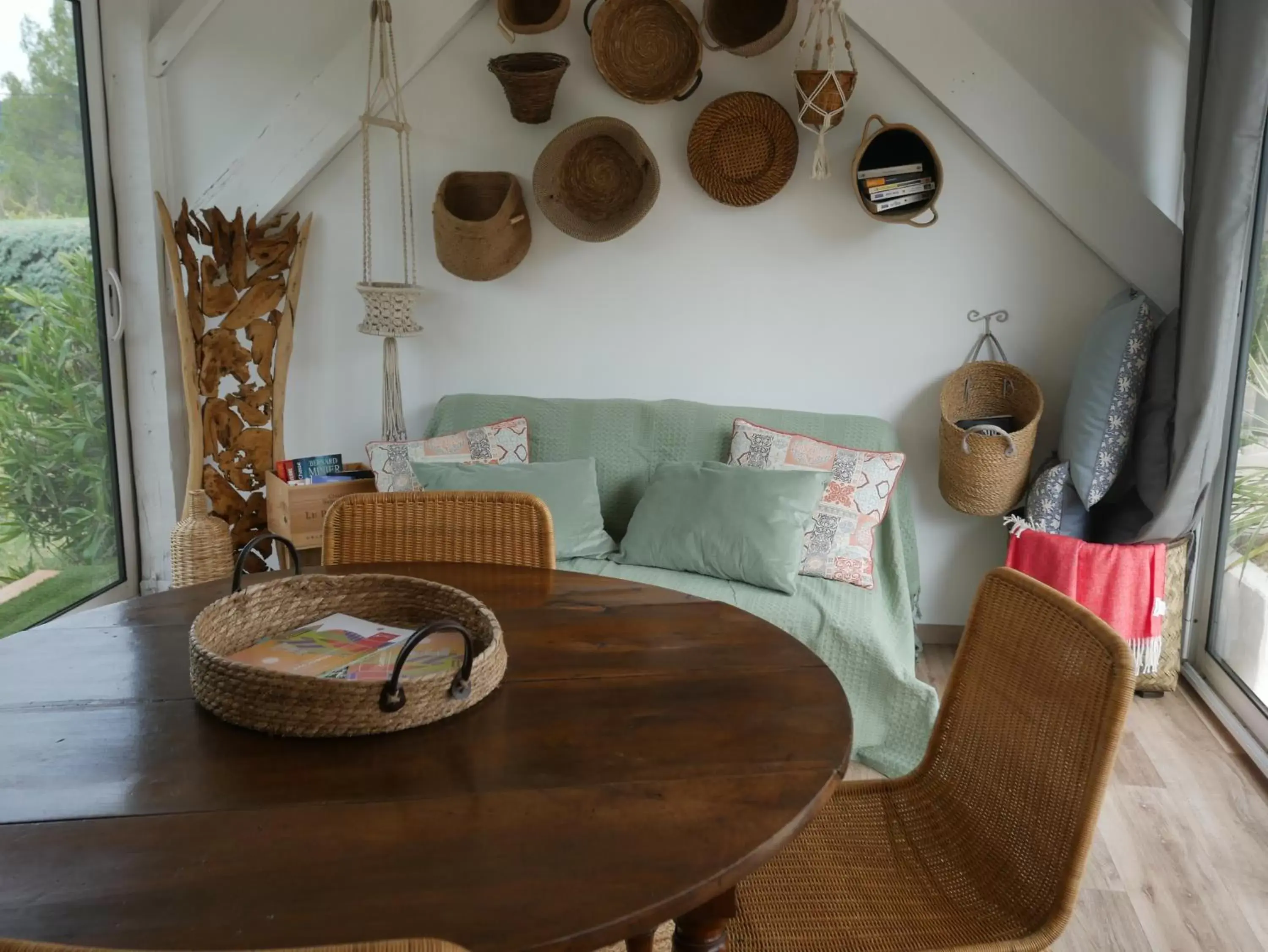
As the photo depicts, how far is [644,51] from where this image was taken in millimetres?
Answer: 3059

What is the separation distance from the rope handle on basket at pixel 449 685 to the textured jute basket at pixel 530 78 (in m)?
2.26

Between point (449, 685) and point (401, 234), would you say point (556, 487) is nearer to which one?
point (401, 234)

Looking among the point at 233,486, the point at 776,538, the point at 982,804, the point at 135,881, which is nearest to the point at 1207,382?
the point at 776,538

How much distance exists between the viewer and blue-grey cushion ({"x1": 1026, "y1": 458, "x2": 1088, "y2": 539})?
300 centimetres

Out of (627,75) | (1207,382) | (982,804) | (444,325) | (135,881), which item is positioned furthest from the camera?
(444,325)

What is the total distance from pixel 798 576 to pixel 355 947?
Answer: 2.21 metres

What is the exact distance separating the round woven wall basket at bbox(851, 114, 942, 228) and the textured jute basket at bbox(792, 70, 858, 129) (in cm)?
14

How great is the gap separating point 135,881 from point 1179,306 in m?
2.87

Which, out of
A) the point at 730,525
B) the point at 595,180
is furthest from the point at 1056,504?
the point at 595,180

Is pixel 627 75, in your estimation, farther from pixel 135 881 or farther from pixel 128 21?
pixel 135 881

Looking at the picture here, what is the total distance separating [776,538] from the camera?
2.73m

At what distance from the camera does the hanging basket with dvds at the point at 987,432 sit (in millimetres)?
2990

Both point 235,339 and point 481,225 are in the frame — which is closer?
point 481,225

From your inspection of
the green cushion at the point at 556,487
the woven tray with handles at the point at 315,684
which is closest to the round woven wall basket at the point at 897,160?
the green cushion at the point at 556,487
